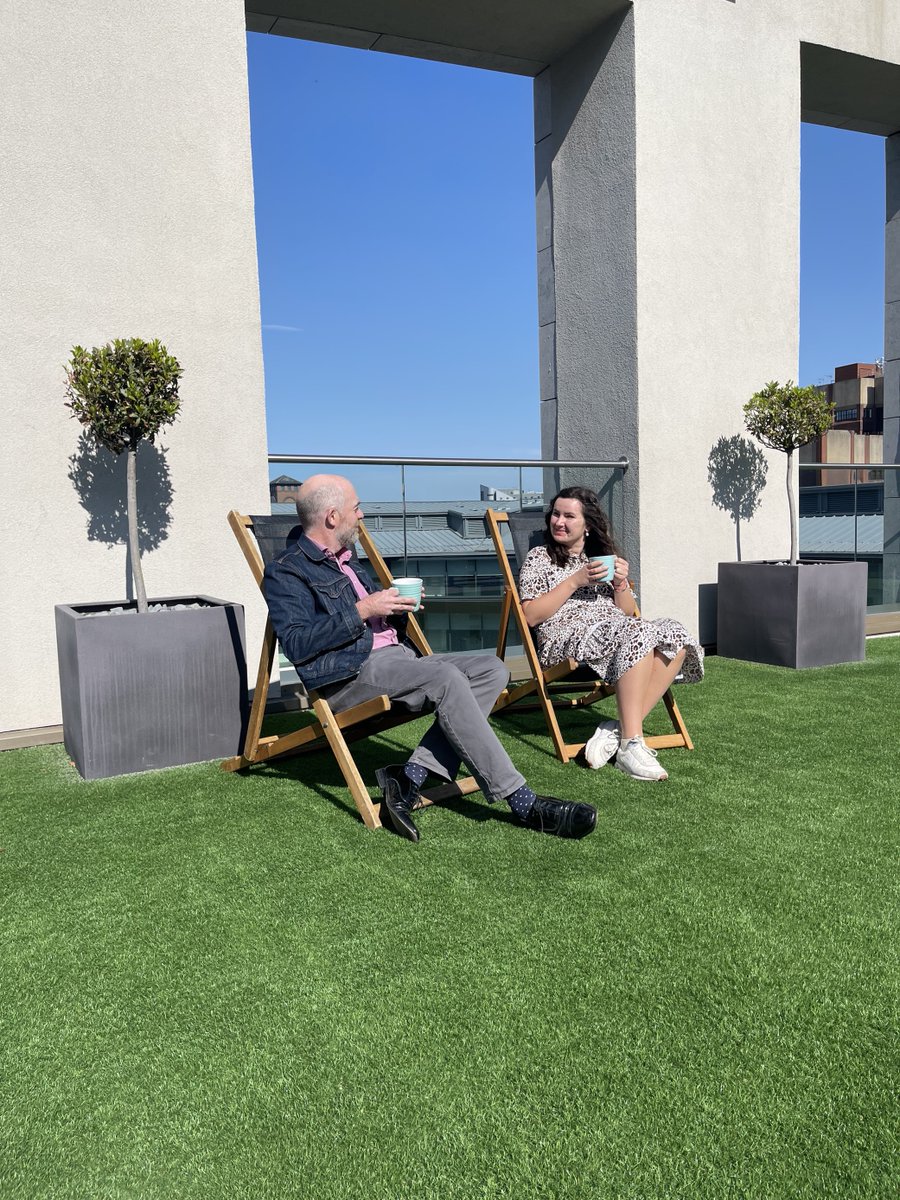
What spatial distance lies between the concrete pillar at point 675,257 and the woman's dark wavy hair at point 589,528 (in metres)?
1.85

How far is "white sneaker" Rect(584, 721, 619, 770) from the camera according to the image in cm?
323

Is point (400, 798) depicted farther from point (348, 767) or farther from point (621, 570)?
point (621, 570)

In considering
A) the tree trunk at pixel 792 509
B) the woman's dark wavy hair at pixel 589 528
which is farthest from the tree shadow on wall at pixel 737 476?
the woman's dark wavy hair at pixel 589 528

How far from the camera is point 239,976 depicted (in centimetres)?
184

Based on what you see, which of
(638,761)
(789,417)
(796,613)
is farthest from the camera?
(789,417)

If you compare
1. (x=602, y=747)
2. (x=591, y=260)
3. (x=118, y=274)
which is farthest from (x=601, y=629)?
(x=591, y=260)

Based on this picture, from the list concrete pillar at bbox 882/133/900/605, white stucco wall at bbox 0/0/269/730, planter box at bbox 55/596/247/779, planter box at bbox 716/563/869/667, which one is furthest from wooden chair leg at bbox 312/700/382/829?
concrete pillar at bbox 882/133/900/605

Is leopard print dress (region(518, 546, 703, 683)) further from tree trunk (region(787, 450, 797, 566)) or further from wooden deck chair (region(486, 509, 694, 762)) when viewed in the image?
tree trunk (region(787, 450, 797, 566))

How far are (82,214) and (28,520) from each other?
53.8 inches

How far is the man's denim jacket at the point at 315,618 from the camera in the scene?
2.74 m

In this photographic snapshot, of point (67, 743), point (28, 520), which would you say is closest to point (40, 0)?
point (28, 520)

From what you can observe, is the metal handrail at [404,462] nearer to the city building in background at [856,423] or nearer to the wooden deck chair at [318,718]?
the wooden deck chair at [318,718]

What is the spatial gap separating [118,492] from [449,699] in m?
2.20

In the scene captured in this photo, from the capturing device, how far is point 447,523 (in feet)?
15.7
